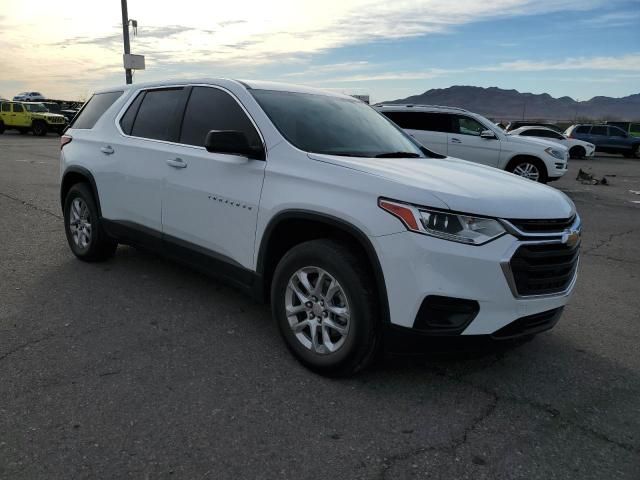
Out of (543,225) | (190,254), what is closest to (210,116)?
(190,254)

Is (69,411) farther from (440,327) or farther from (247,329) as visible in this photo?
(440,327)

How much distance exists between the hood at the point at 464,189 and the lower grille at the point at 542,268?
19cm

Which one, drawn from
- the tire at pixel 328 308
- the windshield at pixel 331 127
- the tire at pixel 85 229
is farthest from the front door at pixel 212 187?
the tire at pixel 85 229

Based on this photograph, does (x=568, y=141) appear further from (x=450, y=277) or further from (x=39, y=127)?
(x=39, y=127)

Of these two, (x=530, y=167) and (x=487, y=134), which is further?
(x=530, y=167)

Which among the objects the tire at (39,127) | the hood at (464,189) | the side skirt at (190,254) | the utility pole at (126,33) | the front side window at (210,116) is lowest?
the tire at (39,127)

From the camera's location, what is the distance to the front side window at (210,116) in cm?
403

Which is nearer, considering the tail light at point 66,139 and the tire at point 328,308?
the tire at point 328,308

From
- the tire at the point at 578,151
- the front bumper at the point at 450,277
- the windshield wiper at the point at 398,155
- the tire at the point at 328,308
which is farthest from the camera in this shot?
the tire at the point at 578,151

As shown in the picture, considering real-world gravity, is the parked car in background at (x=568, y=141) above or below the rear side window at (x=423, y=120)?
below

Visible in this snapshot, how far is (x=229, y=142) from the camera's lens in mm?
3623

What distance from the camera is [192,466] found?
2541mm

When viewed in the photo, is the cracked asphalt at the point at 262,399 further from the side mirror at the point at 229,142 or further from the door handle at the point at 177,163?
the side mirror at the point at 229,142

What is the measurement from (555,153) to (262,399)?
12.1 m
